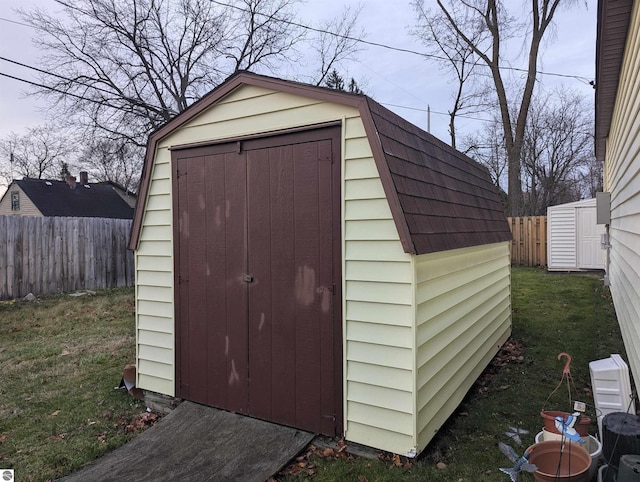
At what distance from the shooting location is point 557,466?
2.53 m

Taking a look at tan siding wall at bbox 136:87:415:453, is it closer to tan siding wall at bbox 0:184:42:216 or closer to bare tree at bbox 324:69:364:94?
bare tree at bbox 324:69:364:94

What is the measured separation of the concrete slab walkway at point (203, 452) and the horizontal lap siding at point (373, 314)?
0.58 metres

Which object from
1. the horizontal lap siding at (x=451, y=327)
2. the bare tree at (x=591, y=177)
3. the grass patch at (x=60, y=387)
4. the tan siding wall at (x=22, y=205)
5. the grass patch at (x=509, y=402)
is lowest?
the grass patch at (x=60, y=387)

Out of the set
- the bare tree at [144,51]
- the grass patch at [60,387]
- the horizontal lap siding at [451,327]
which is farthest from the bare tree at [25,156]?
the horizontal lap siding at [451,327]

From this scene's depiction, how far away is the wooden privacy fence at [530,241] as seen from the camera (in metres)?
14.6

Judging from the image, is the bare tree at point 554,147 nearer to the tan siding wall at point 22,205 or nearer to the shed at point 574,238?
the shed at point 574,238

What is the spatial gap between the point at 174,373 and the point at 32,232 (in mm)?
7415

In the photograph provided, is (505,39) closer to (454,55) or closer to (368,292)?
(454,55)

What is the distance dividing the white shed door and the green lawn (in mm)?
4893

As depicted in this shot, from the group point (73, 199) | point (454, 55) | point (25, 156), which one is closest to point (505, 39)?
point (454, 55)

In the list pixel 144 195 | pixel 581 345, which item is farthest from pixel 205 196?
pixel 581 345

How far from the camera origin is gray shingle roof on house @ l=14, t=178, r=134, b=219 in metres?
22.7

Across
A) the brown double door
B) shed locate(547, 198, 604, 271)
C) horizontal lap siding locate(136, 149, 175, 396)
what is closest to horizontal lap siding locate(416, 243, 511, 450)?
the brown double door

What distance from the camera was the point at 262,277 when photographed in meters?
3.53
